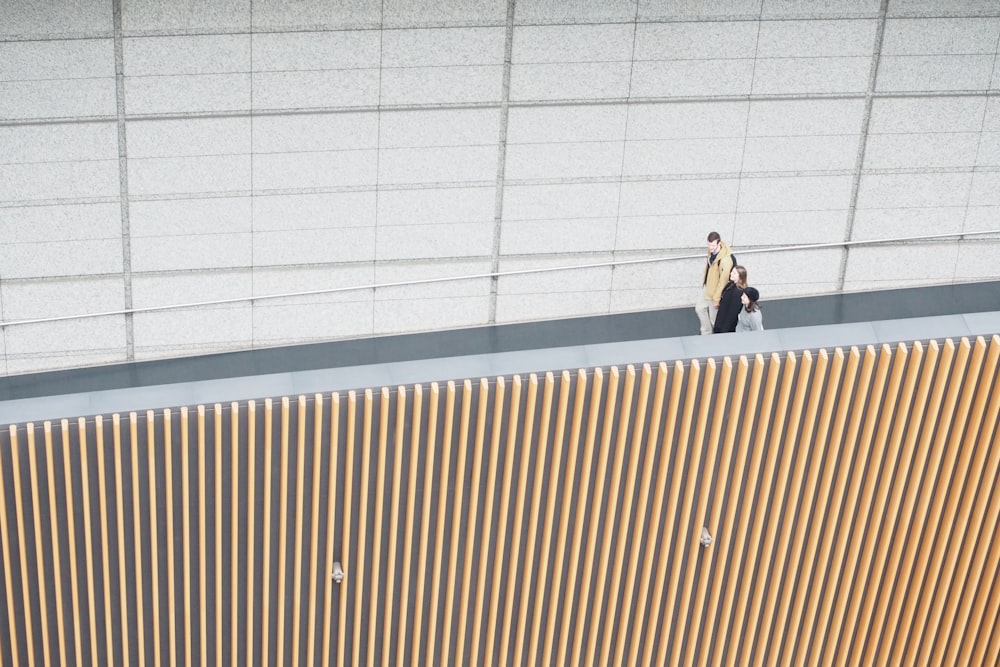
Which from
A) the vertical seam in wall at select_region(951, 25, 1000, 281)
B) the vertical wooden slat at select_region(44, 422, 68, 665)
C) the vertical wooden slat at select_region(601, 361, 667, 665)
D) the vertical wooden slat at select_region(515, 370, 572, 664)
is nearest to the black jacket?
the vertical seam in wall at select_region(951, 25, 1000, 281)

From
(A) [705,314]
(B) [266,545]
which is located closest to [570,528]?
(B) [266,545]

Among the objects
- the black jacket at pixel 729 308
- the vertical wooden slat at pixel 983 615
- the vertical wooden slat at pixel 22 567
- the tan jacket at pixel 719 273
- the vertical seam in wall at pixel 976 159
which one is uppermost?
the vertical seam in wall at pixel 976 159

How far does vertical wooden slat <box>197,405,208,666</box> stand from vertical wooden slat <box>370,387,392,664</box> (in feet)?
3.71

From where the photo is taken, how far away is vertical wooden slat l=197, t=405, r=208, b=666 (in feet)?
32.3

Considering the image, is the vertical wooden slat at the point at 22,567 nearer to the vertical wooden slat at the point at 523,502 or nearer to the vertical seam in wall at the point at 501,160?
the vertical wooden slat at the point at 523,502

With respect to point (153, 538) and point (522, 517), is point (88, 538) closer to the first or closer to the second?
point (153, 538)

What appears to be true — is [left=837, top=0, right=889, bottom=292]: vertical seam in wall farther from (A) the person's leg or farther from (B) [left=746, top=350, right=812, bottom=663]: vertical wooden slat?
(B) [left=746, top=350, right=812, bottom=663]: vertical wooden slat

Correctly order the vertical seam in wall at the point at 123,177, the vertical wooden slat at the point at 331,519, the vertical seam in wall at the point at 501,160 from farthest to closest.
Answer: the vertical seam in wall at the point at 501,160 → the vertical seam in wall at the point at 123,177 → the vertical wooden slat at the point at 331,519

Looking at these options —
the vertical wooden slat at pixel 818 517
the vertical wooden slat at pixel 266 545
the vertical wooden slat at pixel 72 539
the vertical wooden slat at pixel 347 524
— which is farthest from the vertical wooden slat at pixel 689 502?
the vertical wooden slat at pixel 72 539

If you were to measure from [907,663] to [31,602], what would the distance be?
7243 mm

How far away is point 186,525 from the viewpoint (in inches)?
401

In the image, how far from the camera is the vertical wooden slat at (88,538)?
381 inches

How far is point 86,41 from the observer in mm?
14352

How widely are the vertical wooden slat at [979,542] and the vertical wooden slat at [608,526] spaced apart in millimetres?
2724
